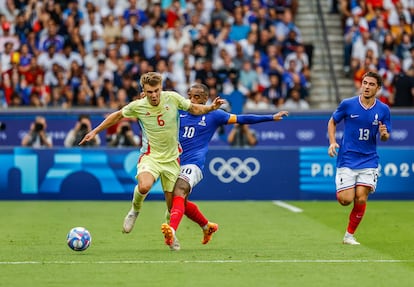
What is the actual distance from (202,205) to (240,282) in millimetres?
11031

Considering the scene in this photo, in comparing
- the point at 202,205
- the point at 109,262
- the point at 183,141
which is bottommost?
the point at 202,205

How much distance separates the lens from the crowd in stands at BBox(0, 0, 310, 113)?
27.5 meters

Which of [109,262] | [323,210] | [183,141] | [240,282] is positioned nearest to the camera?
[240,282]

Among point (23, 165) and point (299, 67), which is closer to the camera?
point (23, 165)

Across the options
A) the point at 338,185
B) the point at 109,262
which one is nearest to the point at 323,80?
the point at 338,185

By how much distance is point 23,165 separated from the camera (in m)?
22.7

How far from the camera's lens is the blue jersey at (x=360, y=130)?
14.3 metres

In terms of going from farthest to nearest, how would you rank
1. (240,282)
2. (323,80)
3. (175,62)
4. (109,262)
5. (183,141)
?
(323,80) → (175,62) → (183,141) → (109,262) → (240,282)

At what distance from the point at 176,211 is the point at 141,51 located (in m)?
15.5

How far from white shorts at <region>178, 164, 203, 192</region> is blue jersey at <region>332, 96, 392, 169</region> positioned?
75.0 inches

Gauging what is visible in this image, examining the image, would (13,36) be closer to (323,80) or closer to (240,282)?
(323,80)

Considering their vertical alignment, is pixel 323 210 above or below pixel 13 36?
below

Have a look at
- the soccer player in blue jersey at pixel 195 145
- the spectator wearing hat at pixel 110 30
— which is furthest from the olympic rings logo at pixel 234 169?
the soccer player in blue jersey at pixel 195 145

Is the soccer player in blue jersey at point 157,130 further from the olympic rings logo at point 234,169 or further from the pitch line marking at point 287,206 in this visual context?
the olympic rings logo at point 234,169
